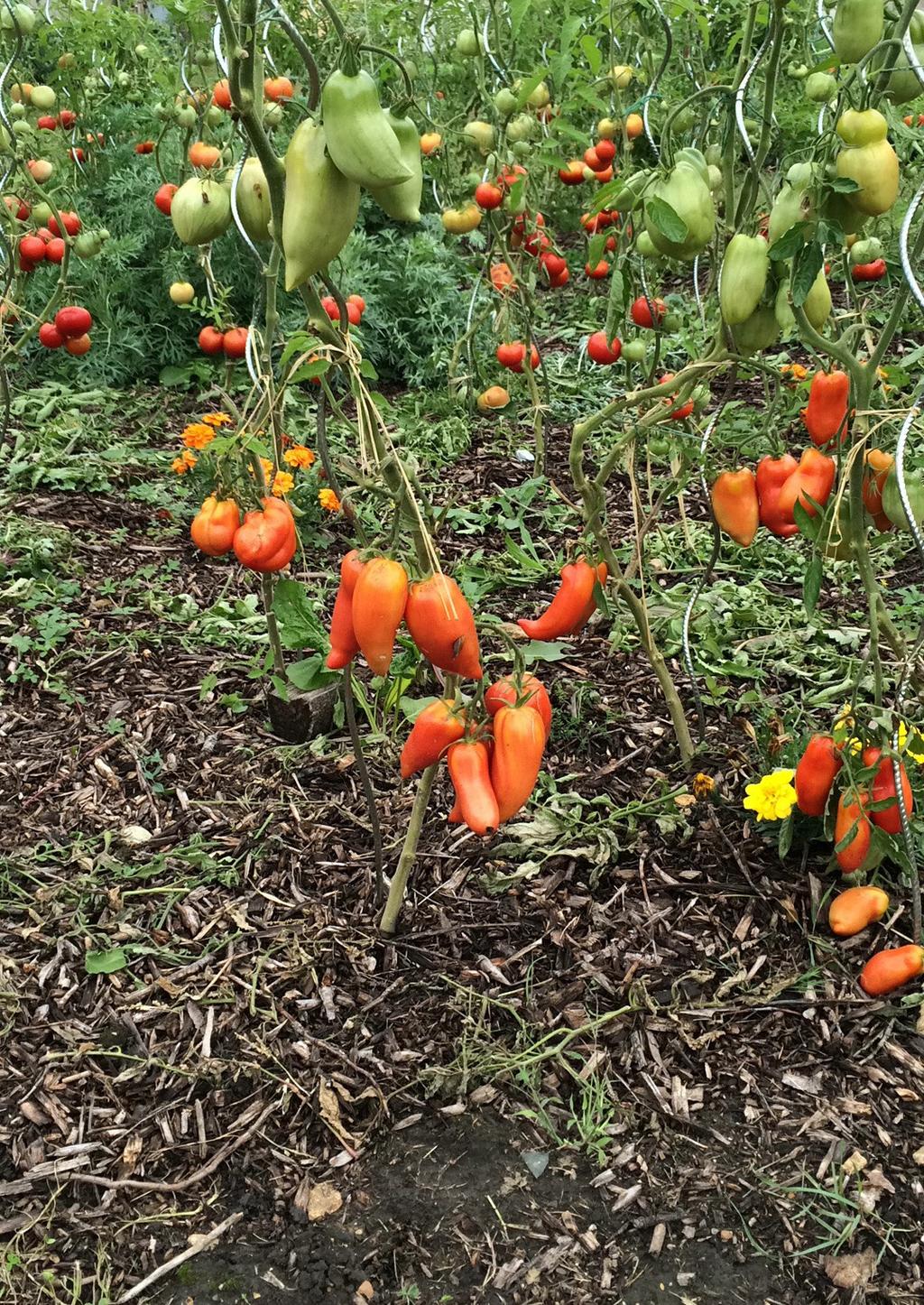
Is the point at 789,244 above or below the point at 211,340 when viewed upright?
above

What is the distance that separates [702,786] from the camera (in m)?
2.23

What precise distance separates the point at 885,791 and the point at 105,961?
1400 millimetres

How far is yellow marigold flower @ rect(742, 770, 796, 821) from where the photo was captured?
2035 millimetres

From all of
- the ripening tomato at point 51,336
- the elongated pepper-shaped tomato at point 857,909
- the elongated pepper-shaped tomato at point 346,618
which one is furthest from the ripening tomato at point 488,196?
the elongated pepper-shaped tomato at point 857,909

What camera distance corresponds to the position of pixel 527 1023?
1.87m

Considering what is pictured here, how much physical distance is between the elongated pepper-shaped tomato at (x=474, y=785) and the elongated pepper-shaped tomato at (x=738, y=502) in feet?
2.37

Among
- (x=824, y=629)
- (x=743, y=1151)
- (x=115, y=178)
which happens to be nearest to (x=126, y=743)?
(x=743, y=1151)

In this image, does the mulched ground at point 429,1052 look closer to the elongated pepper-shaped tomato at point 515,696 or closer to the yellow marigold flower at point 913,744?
the yellow marigold flower at point 913,744

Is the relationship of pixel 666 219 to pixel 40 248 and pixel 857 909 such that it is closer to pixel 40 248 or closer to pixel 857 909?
pixel 857 909

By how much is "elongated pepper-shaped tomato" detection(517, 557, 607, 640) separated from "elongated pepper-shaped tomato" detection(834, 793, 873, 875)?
549 millimetres

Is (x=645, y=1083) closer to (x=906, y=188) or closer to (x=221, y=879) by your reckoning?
(x=221, y=879)

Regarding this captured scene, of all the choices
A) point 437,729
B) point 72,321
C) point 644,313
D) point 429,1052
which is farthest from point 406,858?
point 72,321

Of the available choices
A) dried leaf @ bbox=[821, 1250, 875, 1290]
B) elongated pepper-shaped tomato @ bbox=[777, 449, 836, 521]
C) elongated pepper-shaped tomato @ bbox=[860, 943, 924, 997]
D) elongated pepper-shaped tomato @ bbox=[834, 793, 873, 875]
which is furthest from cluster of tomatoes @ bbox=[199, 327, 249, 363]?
dried leaf @ bbox=[821, 1250, 875, 1290]

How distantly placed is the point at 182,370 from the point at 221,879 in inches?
109
